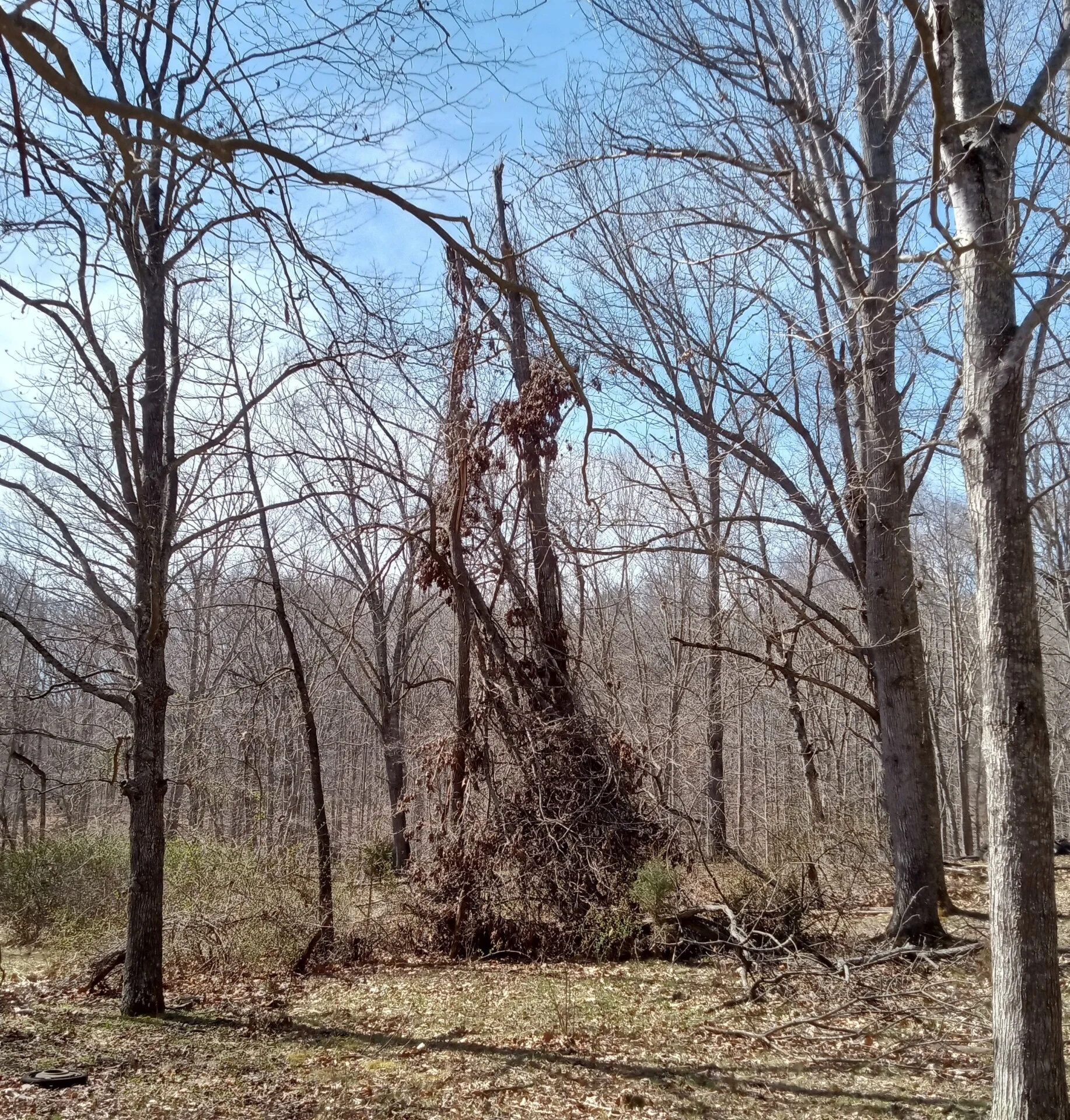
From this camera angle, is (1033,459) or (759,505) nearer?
(759,505)

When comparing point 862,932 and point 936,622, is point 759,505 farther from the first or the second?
point 936,622

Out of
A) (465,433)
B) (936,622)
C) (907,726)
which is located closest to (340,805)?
(936,622)

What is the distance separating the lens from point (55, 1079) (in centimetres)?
493

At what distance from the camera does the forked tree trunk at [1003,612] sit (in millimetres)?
3547

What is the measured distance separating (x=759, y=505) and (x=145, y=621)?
744 cm

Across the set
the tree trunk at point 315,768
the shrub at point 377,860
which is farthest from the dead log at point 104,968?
the shrub at point 377,860

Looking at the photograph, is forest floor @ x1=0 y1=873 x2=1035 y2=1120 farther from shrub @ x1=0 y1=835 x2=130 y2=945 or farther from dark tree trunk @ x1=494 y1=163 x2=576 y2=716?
shrub @ x1=0 y1=835 x2=130 y2=945

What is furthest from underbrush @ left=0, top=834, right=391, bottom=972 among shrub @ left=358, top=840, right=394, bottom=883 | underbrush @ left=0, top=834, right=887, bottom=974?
shrub @ left=358, top=840, right=394, bottom=883

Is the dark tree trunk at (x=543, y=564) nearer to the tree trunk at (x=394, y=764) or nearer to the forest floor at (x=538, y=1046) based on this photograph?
the forest floor at (x=538, y=1046)

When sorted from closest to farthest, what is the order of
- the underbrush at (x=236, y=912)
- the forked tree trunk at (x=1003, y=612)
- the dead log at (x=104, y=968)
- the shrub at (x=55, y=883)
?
the forked tree trunk at (x=1003, y=612), the dead log at (x=104, y=968), the underbrush at (x=236, y=912), the shrub at (x=55, y=883)

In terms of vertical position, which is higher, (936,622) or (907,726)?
(936,622)

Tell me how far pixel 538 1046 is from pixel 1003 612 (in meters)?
3.82

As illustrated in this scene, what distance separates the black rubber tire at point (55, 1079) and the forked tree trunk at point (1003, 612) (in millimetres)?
4700

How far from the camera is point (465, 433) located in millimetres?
9148
